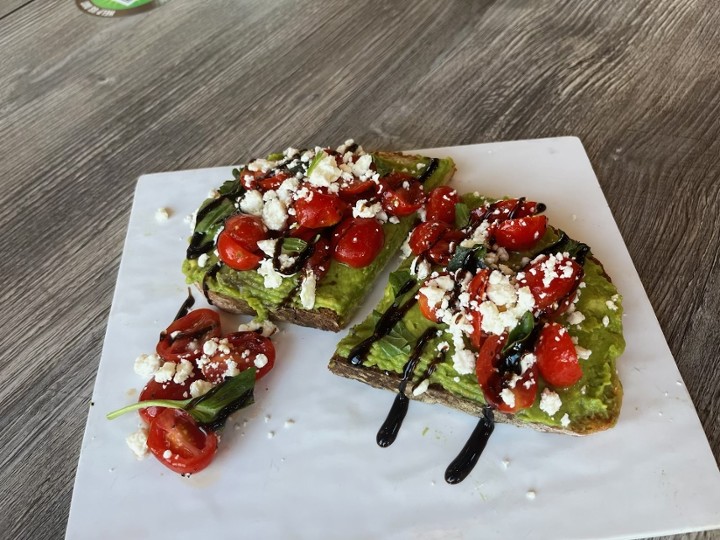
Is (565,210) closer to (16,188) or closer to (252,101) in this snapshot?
(252,101)

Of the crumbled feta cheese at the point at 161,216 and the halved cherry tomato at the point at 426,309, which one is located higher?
the halved cherry tomato at the point at 426,309

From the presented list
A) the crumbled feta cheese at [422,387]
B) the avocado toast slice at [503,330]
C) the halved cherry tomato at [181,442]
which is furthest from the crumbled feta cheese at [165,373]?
the crumbled feta cheese at [422,387]

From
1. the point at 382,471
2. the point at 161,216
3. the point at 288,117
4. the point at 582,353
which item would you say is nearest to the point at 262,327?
the point at 382,471

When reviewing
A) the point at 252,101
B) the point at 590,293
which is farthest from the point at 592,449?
the point at 252,101

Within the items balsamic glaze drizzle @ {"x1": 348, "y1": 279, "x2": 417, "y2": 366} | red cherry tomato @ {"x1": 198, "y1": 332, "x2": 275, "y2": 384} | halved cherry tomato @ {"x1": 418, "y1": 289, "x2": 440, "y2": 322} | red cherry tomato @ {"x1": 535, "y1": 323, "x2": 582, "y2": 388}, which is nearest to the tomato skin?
red cherry tomato @ {"x1": 198, "y1": 332, "x2": 275, "y2": 384}

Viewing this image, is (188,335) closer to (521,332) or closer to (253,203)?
(253,203)

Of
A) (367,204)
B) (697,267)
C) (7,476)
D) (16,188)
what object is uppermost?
(367,204)

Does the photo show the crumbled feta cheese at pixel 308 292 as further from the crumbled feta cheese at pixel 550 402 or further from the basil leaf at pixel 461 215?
the crumbled feta cheese at pixel 550 402
